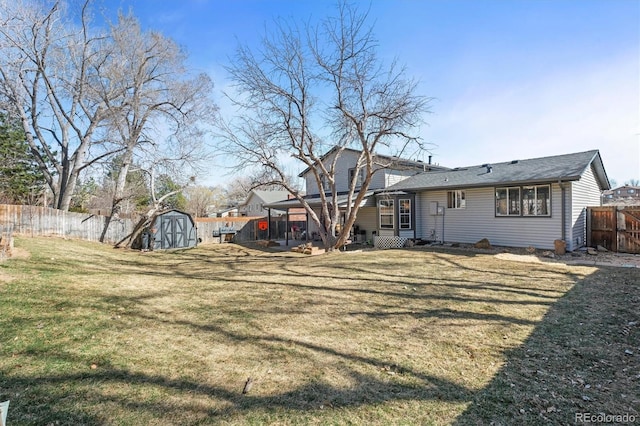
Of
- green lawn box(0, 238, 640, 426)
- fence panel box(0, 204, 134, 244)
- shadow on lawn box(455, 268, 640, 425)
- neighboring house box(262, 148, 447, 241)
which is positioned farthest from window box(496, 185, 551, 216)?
fence panel box(0, 204, 134, 244)

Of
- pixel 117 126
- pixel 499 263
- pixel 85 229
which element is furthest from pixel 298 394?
pixel 117 126

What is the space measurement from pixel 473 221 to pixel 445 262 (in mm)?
5199

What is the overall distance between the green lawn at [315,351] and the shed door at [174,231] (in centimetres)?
985

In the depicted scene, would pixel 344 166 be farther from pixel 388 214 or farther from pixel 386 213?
pixel 388 214

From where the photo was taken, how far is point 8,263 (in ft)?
22.8

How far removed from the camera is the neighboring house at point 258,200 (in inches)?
1555

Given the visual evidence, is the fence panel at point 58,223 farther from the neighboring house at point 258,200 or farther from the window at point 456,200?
the neighboring house at point 258,200

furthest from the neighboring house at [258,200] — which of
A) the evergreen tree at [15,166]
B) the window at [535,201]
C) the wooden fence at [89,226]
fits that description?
the window at [535,201]

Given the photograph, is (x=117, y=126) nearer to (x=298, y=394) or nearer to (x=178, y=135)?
(x=178, y=135)

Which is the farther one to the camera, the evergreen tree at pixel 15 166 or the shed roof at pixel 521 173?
the evergreen tree at pixel 15 166

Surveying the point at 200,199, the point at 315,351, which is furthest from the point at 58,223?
the point at 200,199

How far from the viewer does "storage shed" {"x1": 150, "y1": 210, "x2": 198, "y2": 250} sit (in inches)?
656

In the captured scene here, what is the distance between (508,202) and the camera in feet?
43.1

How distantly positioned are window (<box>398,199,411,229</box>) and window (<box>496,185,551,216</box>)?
4.05 metres
